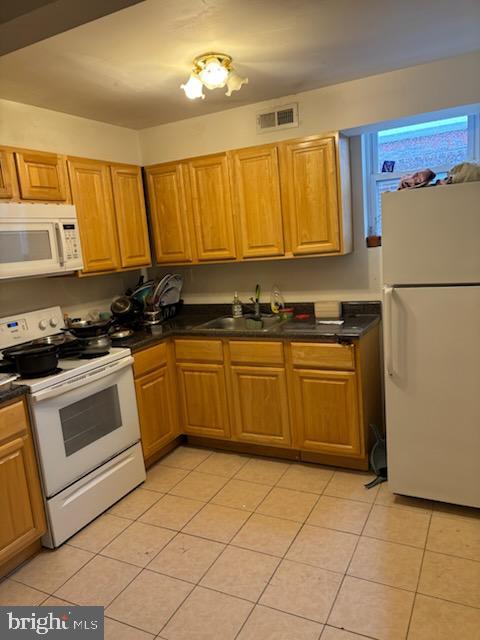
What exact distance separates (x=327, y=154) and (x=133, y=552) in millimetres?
2490

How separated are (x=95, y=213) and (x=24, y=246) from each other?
65 cm

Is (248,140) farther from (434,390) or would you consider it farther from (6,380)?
(6,380)

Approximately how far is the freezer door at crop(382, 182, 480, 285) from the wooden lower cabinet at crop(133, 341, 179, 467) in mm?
1565

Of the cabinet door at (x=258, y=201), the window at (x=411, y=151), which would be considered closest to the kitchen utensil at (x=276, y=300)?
the cabinet door at (x=258, y=201)

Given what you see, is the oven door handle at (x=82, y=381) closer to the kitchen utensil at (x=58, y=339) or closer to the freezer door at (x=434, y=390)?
the kitchen utensil at (x=58, y=339)

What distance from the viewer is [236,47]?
86.8 inches

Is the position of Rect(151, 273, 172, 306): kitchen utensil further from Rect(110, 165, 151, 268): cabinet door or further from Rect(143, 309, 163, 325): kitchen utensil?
Rect(110, 165, 151, 268): cabinet door

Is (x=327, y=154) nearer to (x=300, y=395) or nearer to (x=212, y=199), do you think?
(x=212, y=199)

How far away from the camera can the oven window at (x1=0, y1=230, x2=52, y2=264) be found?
244 cm

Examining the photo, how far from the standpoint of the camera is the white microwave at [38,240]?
245cm

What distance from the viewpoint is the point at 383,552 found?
215 centimetres

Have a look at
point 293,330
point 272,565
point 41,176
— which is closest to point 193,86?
point 41,176

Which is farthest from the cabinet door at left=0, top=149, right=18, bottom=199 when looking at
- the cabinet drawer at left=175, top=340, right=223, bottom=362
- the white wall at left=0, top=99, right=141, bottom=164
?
the cabinet drawer at left=175, top=340, right=223, bottom=362

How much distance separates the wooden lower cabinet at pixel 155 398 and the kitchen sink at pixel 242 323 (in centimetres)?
36
